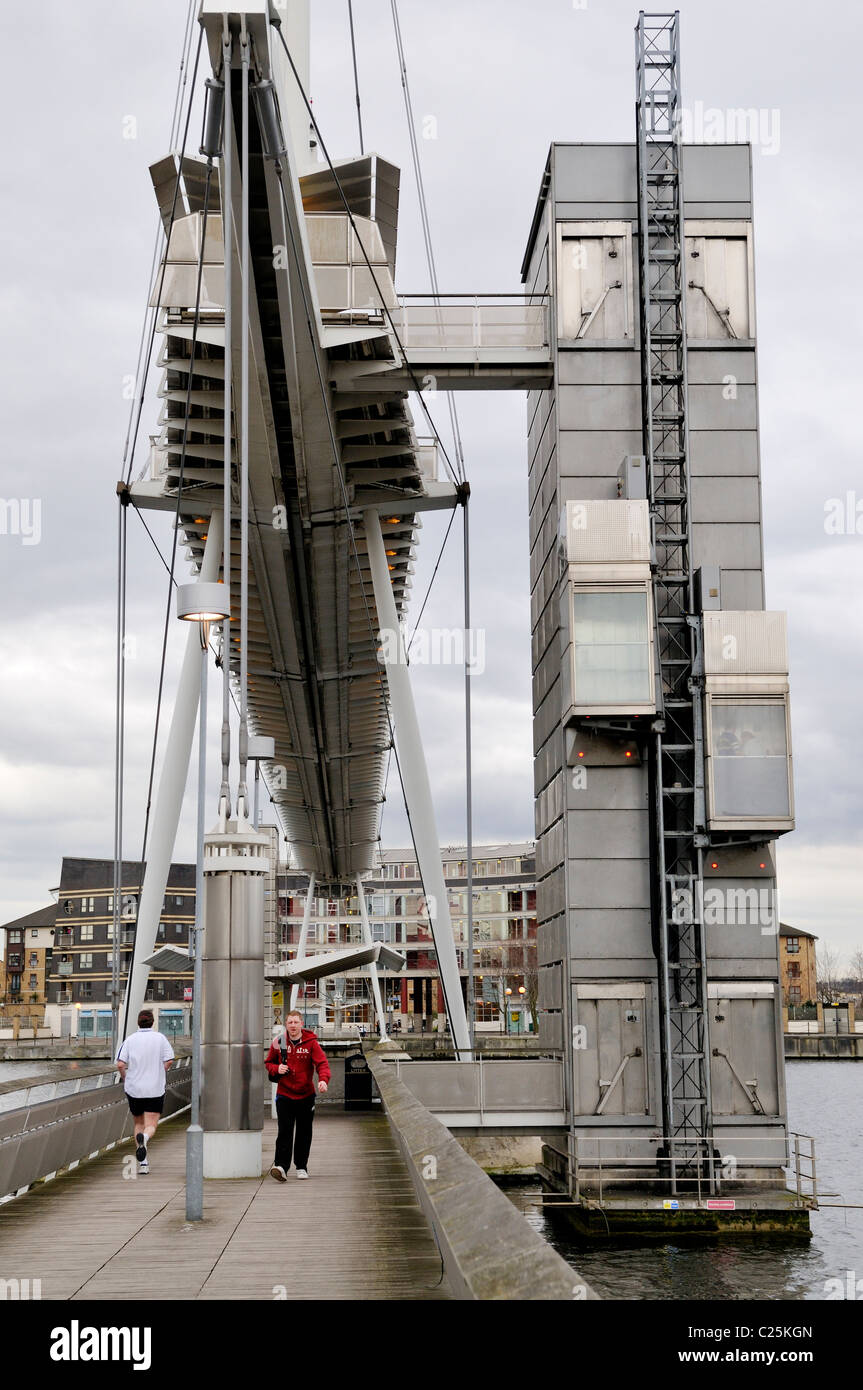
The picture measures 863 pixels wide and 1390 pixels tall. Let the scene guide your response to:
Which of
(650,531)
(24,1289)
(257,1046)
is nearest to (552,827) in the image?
(650,531)

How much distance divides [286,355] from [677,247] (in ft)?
36.4

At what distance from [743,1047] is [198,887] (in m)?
18.6

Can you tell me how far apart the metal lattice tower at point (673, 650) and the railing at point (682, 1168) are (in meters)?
0.15

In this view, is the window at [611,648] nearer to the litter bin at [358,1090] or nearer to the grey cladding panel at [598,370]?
the grey cladding panel at [598,370]

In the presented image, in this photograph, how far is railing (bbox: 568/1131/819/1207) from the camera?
28.5 meters

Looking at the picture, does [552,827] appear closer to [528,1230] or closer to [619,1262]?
[619,1262]

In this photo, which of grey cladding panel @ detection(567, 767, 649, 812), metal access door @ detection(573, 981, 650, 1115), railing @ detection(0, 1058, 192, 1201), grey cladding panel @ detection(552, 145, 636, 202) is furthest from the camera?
grey cladding panel @ detection(552, 145, 636, 202)

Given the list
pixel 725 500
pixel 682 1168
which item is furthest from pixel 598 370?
pixel 682 1168

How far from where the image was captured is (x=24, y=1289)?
898cm

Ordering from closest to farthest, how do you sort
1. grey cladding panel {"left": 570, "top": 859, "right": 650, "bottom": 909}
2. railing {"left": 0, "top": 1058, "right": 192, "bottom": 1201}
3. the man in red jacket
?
railing {"left": 0, "top": 1058, "right": 192, "bottom": 1201} < the man in red jacket < grey cladding panel {"left": 570, "top": 859, "right": 650, "bottom": 909}

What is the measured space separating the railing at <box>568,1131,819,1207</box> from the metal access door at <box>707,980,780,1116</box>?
69 cm

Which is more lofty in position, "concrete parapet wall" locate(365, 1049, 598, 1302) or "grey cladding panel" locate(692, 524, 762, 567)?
"grey cladding panel" locate(692, 524, 762, 567)

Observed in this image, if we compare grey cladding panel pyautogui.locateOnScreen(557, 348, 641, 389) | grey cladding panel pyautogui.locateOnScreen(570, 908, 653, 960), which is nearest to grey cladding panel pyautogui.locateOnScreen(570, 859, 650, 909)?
grey cladding panel pyautogui.locateOnScreen(570, 908, 653, 960)

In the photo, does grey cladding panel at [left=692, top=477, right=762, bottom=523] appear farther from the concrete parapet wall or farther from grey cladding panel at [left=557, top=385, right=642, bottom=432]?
the concrete parapet wall
